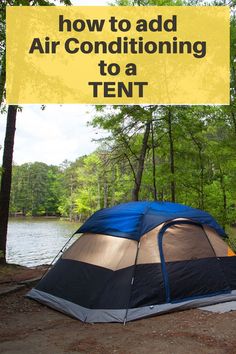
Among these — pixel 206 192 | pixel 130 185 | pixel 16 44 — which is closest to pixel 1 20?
pixel 16 44

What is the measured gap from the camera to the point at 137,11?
515 inches

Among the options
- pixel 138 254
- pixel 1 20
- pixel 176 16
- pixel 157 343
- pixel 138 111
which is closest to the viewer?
pixel 157 343

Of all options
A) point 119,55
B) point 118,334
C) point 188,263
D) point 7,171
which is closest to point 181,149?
point 119,55

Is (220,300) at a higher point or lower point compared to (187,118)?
lower

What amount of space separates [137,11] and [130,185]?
10.8 meters

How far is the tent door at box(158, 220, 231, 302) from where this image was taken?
603cm

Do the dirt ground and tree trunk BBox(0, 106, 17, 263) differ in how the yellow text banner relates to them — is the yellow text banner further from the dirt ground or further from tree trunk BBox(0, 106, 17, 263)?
the dirt ground

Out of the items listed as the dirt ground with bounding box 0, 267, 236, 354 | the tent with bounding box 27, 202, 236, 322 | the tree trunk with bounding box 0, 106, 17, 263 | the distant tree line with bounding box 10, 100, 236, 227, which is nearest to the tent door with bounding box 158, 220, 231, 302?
the tent with bounding box 27, 202, 236, 322

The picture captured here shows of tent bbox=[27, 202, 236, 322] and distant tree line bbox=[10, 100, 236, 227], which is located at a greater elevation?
distant tree line bbox=[10, 100, 236, 227]

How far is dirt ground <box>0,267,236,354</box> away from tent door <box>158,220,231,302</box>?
42 cm

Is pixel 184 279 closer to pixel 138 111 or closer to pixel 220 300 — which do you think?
pixel 220 300

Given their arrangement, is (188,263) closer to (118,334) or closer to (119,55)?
(118,334)

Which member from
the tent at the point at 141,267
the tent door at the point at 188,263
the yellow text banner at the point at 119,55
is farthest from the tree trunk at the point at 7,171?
the tent door at the point at 188,263

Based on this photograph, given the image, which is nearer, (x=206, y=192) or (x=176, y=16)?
(x=176, y=16)
